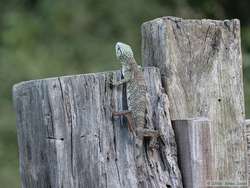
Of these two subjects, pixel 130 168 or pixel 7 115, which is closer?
pixel 130 168

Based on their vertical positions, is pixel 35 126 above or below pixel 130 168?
above

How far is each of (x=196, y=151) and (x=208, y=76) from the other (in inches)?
10.6

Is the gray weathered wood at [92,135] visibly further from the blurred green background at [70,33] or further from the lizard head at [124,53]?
the blurred green background at [70,33]

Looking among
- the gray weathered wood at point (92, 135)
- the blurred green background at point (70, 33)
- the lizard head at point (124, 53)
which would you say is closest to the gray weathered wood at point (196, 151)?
the gray weathered wood at point (92, 135)

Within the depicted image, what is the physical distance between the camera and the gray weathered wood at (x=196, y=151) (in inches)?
80.4

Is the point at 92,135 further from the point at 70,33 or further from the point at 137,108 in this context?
the point at 70,33

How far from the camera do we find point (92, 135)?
2029 millimetres

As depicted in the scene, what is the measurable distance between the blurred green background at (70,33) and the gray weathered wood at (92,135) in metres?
4.12

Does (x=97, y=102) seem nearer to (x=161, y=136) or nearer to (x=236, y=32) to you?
(x=161, y=136)

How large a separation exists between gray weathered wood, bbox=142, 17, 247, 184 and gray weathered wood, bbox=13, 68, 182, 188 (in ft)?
0.23

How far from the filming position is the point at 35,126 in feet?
6.97

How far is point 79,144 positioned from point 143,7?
5638mm

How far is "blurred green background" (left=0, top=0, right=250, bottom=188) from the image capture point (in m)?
6.95

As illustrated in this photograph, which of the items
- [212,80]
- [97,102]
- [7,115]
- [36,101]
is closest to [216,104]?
[212,80]
